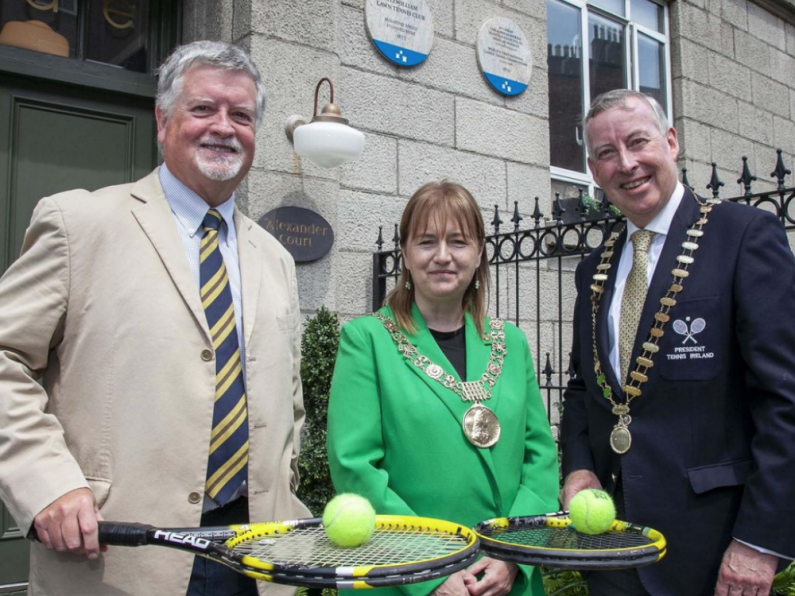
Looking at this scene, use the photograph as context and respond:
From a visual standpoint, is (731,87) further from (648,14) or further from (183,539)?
(183,539)

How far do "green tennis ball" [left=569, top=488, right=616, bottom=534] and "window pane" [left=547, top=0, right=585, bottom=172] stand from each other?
6.08m

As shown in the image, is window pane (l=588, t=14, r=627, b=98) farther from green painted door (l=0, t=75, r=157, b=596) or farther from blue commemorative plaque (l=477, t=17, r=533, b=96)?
green painted door (l=0, t=75, r=157, b=596)

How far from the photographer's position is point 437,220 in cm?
251

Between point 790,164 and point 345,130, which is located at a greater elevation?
point 790,164

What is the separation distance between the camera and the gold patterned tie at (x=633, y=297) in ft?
8.02

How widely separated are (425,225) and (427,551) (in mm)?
1229

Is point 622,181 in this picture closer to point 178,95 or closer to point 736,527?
point 736,527

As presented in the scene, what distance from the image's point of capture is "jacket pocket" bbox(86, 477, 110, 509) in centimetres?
203

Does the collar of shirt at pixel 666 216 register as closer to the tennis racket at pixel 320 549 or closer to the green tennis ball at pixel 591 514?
the green tennis ball at pixel 591 514

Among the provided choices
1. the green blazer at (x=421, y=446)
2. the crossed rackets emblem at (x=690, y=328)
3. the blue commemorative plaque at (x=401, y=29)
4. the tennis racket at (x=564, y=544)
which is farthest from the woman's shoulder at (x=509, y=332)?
the blue commemorative plaque at (x=401, y=29)

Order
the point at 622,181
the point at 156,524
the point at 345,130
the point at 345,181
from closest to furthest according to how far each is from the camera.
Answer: the point at 156,524, the point at 622,181, the point at 345,130, the point at 345,181

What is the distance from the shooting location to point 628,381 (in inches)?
94.7

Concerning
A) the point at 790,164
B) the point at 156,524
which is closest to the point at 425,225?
the point at 156,524

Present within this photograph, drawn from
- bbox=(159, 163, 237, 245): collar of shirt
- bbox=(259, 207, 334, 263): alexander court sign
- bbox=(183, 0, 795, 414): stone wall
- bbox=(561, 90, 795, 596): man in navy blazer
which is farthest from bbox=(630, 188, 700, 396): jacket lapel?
bbox=(259, 207, 334, 263): alexander court sign
